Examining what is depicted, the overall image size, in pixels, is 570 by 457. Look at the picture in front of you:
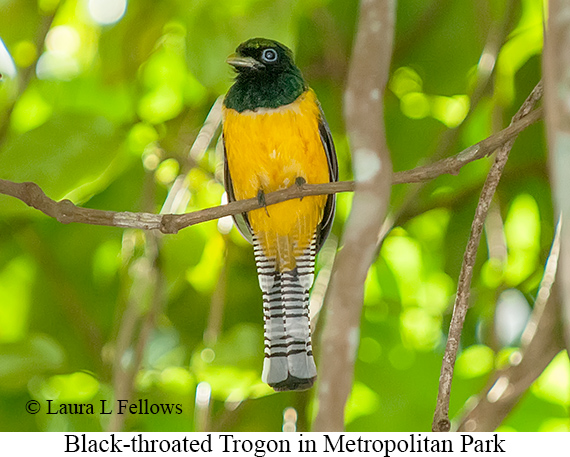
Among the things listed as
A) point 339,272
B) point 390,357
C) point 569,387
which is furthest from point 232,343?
point 569,387

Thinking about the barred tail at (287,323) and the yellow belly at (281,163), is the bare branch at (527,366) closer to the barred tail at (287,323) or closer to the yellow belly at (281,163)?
the barred tail at (287,323)

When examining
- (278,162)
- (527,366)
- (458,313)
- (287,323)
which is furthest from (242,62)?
(527,366)

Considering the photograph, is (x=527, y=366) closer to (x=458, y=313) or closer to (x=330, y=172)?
(x=458, y=313)

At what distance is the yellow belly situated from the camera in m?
1.39

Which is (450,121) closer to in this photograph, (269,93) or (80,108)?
(269,93)

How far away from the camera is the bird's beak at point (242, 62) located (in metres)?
1.29

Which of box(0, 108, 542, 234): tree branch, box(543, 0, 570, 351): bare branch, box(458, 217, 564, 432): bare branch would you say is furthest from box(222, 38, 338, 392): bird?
box(543, 0, 570, 351): bare branch

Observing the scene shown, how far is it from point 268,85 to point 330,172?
0.78 feet

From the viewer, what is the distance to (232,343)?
1369 millimetres

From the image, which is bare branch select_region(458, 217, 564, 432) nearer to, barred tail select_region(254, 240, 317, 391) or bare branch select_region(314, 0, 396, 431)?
barred tail select_region(254, 240, 317, 391)

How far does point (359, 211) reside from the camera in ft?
2.78

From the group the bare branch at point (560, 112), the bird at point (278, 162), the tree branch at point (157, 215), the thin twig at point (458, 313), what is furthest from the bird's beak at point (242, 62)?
the bare branch at point (560, 112)

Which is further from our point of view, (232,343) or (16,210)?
(232,343)
